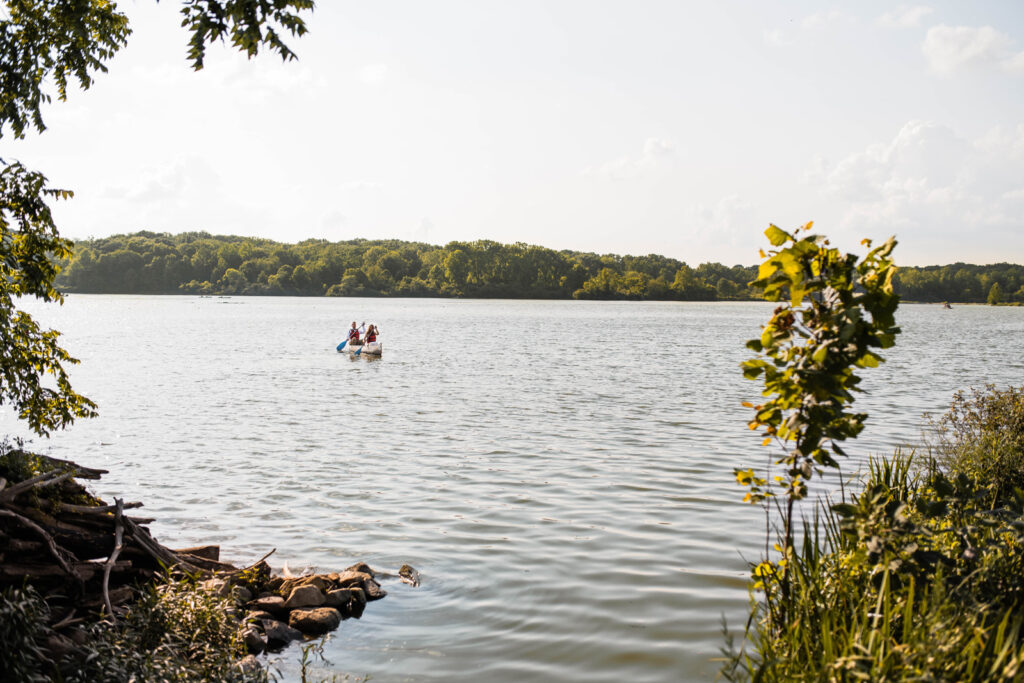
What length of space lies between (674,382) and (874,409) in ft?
26.6

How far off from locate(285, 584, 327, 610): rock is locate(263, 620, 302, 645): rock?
0.34 meters

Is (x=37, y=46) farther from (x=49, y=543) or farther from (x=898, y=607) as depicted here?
(x=898, y=607)

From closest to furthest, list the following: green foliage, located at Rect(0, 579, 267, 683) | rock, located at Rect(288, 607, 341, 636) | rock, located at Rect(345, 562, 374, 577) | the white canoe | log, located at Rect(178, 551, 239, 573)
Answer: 1. green foliage, located at Rect(0, 579, 267, 683)
2. rock, located at Rect(288, 607, 341, 636)
3. log, located at Rect(178, 551, 239, 573)
4. rock, located at Rect(345, 562, 374, 577)
5. the white canoe

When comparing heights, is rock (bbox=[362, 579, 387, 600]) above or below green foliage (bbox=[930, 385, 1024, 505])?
below

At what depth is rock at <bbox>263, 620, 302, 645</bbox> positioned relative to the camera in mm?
6732

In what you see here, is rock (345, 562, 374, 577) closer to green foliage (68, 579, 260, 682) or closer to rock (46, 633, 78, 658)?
green foliage (68, 579, 260, 682)

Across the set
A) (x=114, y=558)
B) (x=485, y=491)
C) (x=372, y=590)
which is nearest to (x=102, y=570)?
(x=114, y=558)

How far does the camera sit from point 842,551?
539cm

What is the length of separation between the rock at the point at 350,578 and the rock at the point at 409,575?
0.42 meters

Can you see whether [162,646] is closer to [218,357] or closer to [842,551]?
[842,551]

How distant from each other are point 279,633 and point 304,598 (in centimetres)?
60

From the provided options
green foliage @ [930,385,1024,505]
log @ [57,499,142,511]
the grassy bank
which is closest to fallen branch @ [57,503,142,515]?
log @ [57,499,142,511]

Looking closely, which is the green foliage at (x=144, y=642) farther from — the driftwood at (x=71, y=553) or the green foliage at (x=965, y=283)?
the green foliage at (x=965, y=283)

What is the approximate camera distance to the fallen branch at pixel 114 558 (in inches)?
227
